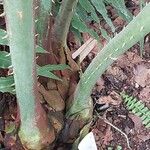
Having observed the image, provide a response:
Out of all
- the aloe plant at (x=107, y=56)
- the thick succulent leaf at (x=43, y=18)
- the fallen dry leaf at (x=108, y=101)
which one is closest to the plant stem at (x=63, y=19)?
the thick succulent leaf at (x=43, y=18)

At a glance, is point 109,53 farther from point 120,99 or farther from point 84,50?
point 120,99

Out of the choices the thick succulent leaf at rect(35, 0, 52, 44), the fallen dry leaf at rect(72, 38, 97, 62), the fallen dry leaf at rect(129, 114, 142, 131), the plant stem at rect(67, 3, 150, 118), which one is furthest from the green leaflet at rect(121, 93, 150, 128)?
the thick succulent leaf at rect(35, 0, 52, 44)

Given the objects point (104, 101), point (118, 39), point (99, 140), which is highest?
point (118, 39)

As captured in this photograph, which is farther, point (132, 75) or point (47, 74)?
point (132, 75)

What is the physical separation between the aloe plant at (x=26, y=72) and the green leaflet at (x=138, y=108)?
1.49ft

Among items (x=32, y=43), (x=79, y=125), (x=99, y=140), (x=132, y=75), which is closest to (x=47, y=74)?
(x=79, y=125)

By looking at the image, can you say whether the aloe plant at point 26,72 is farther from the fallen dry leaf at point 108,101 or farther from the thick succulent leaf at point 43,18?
the fallen dry leaf at point 108,101

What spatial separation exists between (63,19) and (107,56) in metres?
0.21

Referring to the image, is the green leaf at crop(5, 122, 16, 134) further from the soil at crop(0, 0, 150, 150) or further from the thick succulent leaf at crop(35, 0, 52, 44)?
the soil at crop(0, 0, 150, 150)

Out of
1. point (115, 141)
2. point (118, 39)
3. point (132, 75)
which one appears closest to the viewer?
point (118, 39)

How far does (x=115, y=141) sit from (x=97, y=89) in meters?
0.21

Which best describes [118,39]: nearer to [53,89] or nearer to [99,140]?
[53,89]

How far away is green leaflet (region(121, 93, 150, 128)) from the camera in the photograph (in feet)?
4.89

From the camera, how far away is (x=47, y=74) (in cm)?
106
